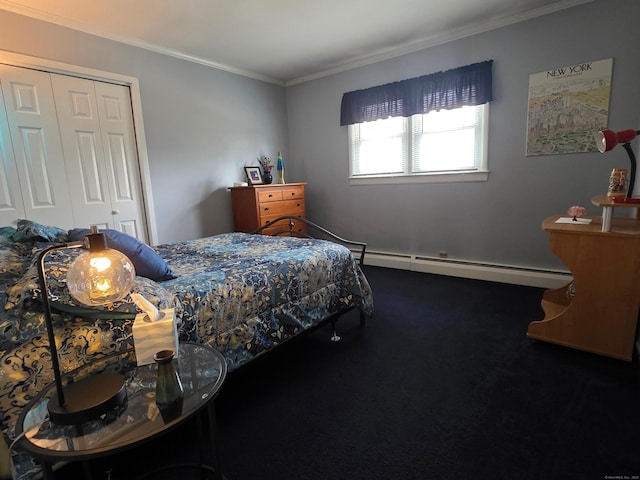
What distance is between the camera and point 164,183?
12.1 feet

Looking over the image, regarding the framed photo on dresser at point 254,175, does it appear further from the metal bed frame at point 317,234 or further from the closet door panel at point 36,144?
the closet door panel at point 36,144

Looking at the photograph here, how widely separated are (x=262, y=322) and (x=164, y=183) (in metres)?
2.52

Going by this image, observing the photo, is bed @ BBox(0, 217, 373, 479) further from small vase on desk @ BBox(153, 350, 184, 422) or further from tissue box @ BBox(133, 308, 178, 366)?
small vase on desk @ BBox(153, 350, 184, 422)

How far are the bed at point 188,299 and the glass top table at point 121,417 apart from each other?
136 millimetres

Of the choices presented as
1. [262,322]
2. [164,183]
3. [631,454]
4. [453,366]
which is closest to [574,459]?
[631,454]

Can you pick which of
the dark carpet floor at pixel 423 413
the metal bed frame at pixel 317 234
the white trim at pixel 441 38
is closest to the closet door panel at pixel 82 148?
the metal bed frame at pixel 317 234

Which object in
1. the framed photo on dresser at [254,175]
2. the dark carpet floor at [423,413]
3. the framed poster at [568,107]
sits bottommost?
the dark carpet floor at [423,413]

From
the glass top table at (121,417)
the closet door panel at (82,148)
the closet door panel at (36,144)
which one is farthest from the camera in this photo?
the closet door panel at (82,148)

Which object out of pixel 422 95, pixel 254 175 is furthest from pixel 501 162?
pixel 254 175

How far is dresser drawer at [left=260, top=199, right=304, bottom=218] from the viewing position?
161 inches

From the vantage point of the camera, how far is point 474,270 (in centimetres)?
372

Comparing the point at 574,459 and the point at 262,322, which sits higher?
the point at 262,322

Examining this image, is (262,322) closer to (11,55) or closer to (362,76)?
(11,55)

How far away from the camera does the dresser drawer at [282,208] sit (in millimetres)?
4090
